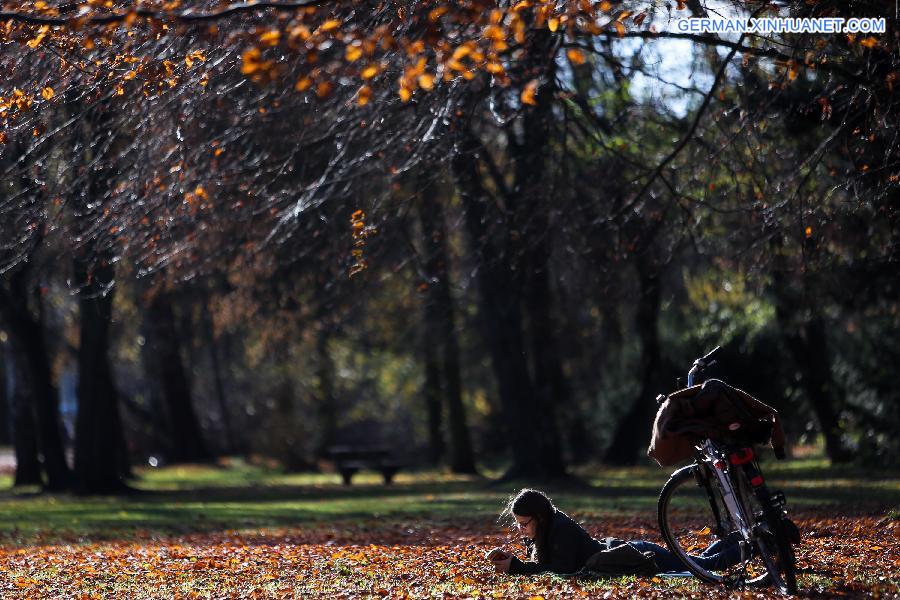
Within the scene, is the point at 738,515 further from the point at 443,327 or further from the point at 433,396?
the point at 433,396

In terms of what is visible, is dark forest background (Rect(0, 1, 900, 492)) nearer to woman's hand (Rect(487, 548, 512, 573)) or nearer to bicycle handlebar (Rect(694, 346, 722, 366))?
bicycle handlebar (Rect(694, 346, 722, 366))

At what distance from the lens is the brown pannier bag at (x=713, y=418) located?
7.49 m

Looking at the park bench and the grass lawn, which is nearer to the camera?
the grass lawn

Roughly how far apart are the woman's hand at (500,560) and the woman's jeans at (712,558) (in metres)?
1.02

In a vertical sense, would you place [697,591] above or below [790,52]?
below

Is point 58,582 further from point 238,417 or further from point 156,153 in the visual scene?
point 238,417

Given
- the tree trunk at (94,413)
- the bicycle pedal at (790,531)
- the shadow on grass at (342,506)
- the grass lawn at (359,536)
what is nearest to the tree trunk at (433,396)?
the grass lawn at (359,536)

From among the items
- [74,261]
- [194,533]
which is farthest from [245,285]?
[194,533]

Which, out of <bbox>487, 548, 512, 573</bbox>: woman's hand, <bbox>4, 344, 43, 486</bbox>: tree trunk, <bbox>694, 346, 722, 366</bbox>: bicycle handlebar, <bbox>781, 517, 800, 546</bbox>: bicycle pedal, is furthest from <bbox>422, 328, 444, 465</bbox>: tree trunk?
<bbox>781, 517, 800, 546</bbox>: bicycle pedal

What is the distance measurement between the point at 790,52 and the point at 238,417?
3148 centimetres

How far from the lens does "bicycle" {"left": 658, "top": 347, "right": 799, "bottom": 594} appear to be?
7410 mm

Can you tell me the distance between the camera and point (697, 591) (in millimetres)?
7773

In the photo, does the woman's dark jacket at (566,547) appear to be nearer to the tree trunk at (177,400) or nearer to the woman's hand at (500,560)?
the woman's hand at (500,560)

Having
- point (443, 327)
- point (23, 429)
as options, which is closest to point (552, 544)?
point (443, 327)
